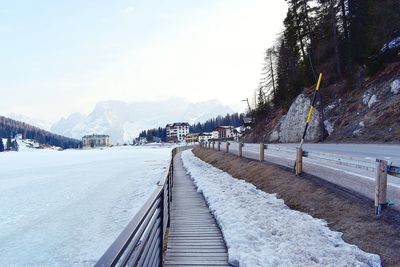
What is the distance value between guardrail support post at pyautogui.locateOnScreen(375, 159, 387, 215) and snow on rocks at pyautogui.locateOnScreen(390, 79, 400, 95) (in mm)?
21009

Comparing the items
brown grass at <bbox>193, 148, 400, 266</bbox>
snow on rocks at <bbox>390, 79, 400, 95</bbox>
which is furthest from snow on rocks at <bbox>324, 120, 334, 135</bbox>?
brown grass at <bbox>193, 148, 400, 266</bbox>

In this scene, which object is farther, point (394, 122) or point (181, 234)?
point (394, 122)

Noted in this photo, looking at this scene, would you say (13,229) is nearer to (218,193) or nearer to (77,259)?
(77,259)

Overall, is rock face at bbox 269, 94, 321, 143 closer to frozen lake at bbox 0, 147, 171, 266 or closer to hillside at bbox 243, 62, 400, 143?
hillside at bbox 243, 62, 400, 143

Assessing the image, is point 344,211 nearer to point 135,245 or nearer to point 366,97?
point 135,245

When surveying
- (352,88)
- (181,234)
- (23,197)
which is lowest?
(23,197)

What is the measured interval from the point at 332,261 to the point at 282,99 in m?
51.0

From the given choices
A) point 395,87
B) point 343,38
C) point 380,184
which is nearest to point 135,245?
point 380,184

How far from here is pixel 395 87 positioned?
2386 centimetres

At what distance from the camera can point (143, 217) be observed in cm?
358

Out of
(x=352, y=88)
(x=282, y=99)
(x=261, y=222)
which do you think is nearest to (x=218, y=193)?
(x=261, y=222)

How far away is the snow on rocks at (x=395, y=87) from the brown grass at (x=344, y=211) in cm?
1683

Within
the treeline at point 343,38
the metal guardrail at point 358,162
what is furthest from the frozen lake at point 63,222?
the treeline at point 343,38

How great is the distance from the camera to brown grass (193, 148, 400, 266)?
5.09m
